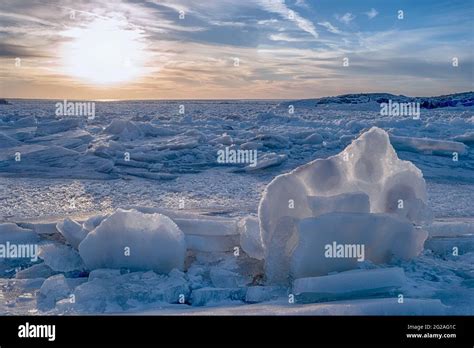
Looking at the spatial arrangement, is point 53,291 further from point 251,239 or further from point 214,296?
point 251,239

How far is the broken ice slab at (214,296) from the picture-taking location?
11.6 feet

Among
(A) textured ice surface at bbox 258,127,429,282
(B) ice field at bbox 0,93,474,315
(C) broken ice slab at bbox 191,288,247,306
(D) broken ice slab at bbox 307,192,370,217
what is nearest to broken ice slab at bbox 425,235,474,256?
(B) ice field at bbox 0,93,474,315

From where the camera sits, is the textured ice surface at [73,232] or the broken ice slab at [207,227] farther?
the broken ice slab at [207,227]

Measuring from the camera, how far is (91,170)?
31.7 feet

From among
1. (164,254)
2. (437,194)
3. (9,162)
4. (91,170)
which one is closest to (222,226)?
(164,254)

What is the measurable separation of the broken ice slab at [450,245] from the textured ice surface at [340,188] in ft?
1.67

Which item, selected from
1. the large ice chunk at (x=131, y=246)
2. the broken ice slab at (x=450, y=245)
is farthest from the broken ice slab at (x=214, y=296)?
the broken ice slab at (x=450, y=245)

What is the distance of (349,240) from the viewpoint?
12.4 feet

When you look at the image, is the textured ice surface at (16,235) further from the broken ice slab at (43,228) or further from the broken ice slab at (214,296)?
the broken ice slab at (214,296)

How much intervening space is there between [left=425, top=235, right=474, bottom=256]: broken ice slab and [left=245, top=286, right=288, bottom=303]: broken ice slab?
5.58 ft

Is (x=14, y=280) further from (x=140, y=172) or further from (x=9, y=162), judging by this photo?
(x=9, y=162)

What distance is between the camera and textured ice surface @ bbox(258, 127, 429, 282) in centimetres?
384

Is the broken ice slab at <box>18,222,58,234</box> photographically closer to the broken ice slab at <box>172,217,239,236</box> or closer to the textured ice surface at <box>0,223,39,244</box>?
the textured ice surface at <box>0,223,39,244</box>
